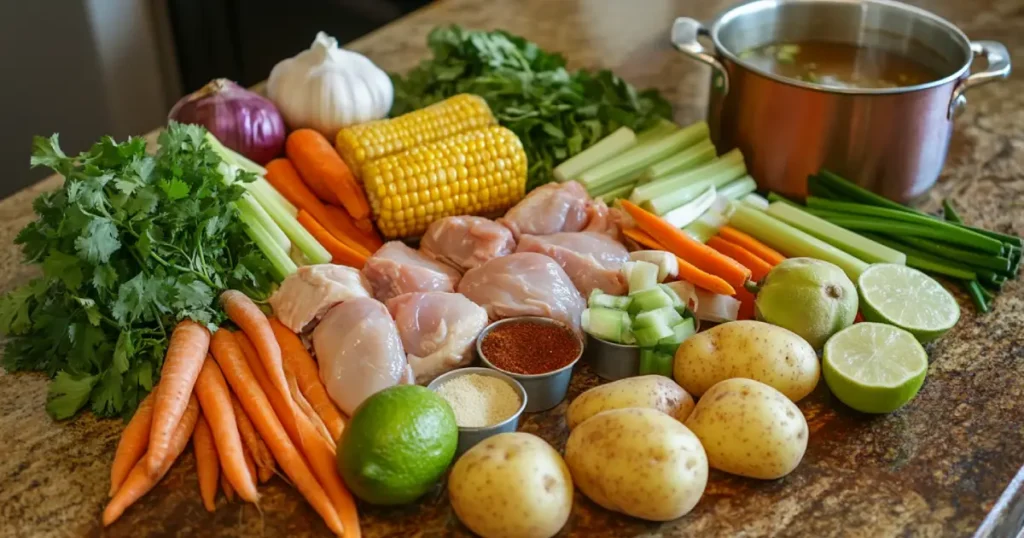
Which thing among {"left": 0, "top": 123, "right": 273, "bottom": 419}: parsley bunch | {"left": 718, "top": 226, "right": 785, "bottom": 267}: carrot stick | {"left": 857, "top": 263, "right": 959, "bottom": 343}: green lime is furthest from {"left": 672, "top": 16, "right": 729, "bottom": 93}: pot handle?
{"left": 0, "top": 123, "right": 273, "bottom": 419}: parsley bunch

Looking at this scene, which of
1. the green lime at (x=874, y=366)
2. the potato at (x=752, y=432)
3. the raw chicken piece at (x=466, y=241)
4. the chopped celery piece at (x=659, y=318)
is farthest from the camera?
the raw chicken piece at (x=466, y=241)

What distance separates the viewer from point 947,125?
83.9 inches

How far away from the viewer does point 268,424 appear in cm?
154

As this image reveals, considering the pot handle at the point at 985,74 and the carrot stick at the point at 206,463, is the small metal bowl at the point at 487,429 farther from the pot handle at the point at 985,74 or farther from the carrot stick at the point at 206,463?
the pot handle at the point at 985,74

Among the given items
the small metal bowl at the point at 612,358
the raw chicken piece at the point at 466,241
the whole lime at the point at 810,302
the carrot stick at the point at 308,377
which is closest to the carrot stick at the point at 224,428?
the carrot stick at the point at 308,377

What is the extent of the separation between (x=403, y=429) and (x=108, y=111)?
2100mm

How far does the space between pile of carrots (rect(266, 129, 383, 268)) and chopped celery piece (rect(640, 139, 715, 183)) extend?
0.66 meters

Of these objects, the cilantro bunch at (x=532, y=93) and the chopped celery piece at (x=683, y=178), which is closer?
the chopped celery piece at (x=683, y=178)

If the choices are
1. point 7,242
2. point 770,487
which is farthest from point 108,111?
point 770,487

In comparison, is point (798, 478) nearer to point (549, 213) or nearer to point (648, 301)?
point (648, 301)

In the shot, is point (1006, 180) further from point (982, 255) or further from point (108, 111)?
point (108, 111)

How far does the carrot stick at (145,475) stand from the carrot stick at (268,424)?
9 cm

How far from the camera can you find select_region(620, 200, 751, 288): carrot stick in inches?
74.0

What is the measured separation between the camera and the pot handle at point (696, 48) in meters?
2.18
